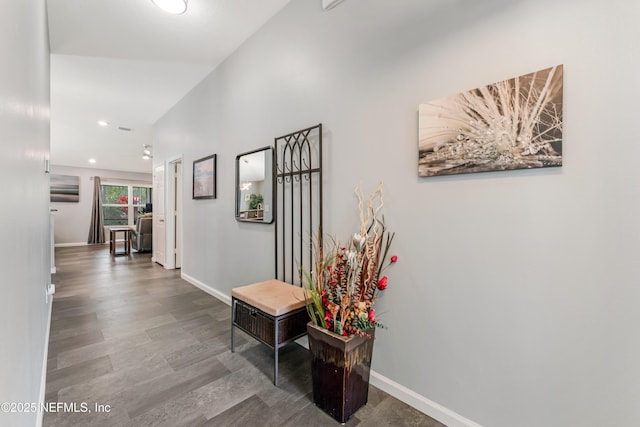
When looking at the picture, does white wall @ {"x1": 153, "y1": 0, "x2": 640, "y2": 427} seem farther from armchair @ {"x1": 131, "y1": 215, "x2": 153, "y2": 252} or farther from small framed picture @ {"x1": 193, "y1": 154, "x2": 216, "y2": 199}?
armchair @ {"x1": 131, "y1": 215, "x2": 153, "y2": 252}

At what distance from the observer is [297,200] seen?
2.26 meters

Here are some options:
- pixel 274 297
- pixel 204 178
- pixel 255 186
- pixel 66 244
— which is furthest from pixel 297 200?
pixel 66 244

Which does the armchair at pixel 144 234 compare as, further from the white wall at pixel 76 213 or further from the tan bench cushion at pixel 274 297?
the tan bench cushion at pixel 274 297

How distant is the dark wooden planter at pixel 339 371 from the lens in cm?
142

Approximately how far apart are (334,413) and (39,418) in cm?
148

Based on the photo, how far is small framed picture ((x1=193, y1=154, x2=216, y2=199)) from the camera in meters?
3.34

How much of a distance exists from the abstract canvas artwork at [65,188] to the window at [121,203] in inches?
25.7

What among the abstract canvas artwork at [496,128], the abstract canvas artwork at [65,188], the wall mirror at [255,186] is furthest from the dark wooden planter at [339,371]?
the abstract canvas artwork at [65,188]

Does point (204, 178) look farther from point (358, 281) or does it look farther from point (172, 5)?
point (358, 281)

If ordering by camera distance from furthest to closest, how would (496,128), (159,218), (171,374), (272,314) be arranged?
(159,218), (171,374), (272,314), (496,128)

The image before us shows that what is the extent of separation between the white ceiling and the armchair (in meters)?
2.33

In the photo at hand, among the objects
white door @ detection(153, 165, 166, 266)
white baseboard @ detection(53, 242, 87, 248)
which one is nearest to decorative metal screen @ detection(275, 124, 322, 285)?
white door @ detection(153, 165, 166, 266)

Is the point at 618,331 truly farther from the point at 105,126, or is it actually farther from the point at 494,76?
the point at 105,126

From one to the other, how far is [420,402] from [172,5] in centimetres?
334
